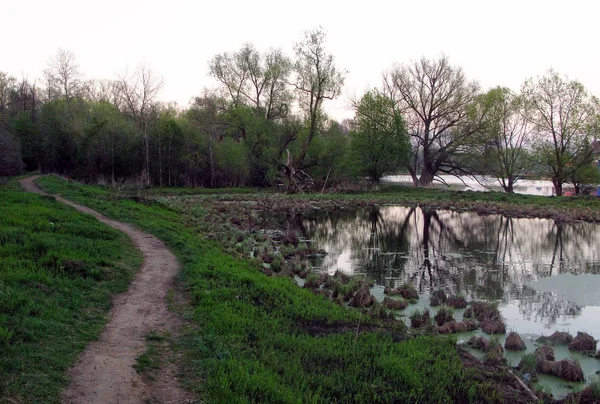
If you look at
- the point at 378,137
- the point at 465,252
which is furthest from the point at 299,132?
the point at 465,252

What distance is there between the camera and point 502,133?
42.9 metres

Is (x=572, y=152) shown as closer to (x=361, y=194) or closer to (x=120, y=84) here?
(x=361, y=194)

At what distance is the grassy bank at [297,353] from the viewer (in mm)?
5227

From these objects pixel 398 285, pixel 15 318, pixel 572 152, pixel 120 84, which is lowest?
pixel 398 285

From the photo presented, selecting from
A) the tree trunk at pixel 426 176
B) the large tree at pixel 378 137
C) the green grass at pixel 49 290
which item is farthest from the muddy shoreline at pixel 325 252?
the tree trunk at pixel 426 176

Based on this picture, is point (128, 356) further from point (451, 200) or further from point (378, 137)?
point (378, 137)

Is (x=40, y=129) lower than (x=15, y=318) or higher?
higher

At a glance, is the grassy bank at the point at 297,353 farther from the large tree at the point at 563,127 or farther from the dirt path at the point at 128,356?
the large tree at the point at 563,127

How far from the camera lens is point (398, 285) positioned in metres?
12.2

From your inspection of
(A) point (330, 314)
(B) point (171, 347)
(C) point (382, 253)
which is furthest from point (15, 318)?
(C) point (382, 253)

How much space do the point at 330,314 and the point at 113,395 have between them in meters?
4.45

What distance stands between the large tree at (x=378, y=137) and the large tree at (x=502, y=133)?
7136mm

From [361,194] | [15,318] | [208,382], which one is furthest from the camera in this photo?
[361,194]

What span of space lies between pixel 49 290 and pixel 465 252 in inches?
571
